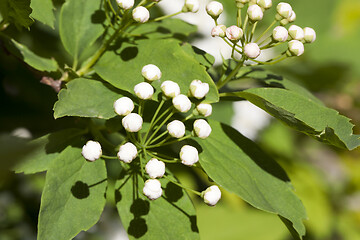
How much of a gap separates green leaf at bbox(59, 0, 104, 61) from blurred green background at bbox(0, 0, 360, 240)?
0.31m

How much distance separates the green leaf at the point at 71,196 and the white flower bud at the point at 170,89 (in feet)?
0.69

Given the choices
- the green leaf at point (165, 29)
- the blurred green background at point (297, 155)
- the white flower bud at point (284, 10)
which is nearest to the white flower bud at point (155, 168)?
the green leaf at point (165, 29)

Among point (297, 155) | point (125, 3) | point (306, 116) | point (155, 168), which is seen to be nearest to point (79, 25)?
point (125, 3)

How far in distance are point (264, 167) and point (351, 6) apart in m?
2.31

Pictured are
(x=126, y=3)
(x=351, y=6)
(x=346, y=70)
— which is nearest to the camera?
(x=126, y=3)

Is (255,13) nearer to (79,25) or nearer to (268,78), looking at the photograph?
(268,78)

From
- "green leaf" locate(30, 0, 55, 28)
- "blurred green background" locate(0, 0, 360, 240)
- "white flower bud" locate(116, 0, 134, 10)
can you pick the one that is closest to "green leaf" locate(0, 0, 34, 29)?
"green leaf" locate(30, 0, 55, 28)

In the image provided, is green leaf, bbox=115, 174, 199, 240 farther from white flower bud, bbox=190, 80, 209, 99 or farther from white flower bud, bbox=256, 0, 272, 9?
white flower bud, bbox=256, 0, 272, 9

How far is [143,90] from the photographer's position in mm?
773

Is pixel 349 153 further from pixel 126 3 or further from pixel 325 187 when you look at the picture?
pixel 126 3

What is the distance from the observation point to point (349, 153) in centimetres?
263

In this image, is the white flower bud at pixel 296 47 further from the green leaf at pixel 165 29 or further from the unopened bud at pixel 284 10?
the green leaf at pixel 165 29

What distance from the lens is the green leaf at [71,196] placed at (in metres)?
0.78

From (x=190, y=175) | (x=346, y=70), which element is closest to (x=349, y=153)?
(x=346, y=70)
